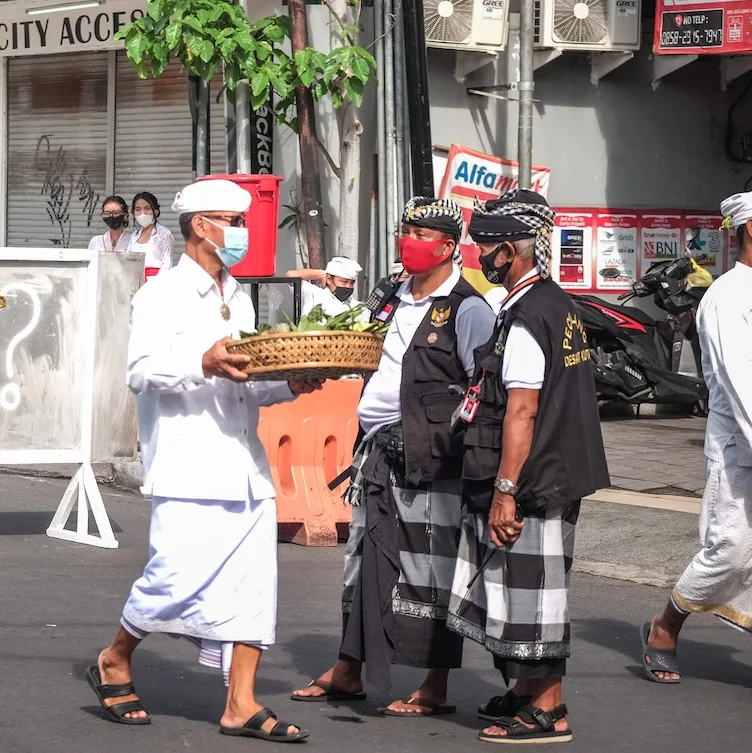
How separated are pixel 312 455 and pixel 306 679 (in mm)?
3394

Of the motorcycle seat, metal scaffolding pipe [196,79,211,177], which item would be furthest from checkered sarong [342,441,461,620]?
metal scaffolding pipe [196,79,211,177]

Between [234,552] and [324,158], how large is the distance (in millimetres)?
9274

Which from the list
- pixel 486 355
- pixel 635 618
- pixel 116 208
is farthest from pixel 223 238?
pixel 116 208

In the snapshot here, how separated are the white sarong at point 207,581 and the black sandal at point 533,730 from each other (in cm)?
85

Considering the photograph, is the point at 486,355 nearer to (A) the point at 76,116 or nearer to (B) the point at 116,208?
(B) the point at 116,208

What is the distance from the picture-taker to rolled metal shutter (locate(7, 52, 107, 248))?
16.2 m

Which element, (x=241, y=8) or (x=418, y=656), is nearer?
(x=418, y=656)

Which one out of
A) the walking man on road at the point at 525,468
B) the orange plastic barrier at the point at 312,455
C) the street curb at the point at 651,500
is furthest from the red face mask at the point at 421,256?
the street curb at the point at 651,500

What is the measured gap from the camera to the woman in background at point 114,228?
41.6ft

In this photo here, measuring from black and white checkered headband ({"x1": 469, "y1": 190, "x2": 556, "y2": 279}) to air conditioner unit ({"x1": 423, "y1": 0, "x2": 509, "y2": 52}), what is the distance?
8914 millimetres

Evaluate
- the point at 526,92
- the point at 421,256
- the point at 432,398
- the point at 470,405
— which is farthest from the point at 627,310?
the point at 470,405

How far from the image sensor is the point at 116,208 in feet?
41.7

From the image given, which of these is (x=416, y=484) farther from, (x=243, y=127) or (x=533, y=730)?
(x=243, y=127)

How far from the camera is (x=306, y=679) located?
591 cm
